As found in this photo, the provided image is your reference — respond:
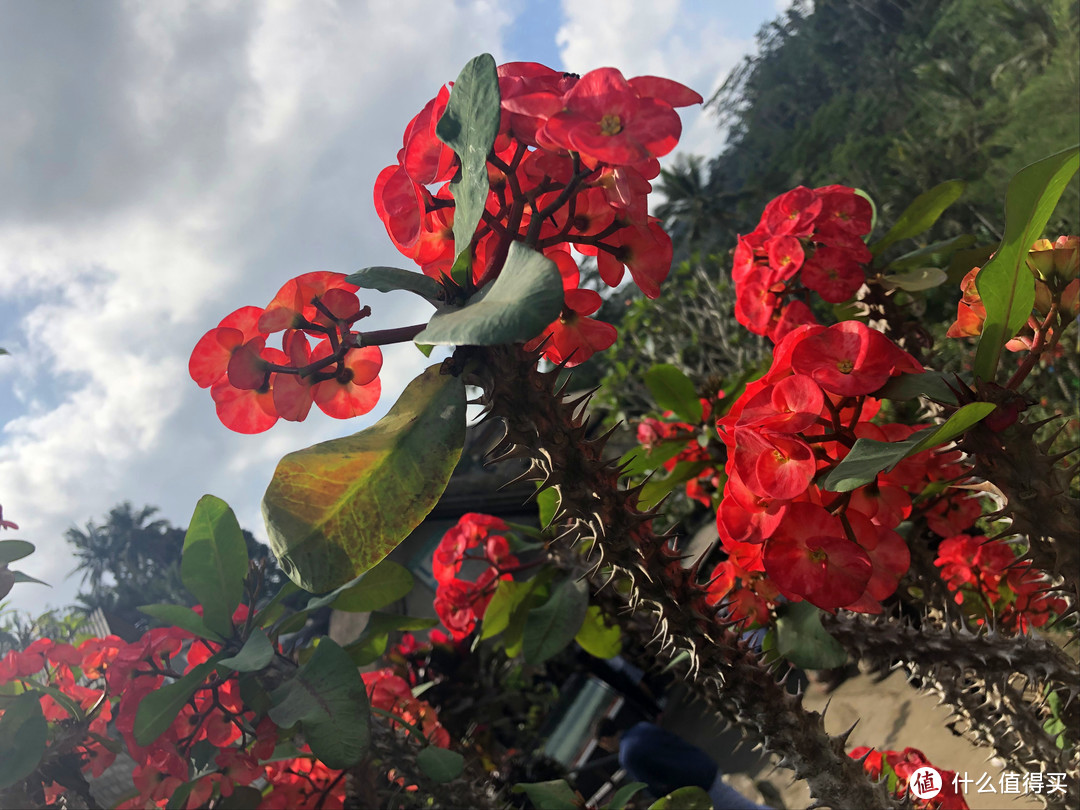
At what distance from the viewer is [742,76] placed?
47625mm

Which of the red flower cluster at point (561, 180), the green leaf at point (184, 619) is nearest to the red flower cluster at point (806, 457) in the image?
the red flower cluster at point (561, 180)

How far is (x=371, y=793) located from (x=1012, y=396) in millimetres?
1442

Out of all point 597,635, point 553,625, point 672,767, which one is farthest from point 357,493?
point 597,635

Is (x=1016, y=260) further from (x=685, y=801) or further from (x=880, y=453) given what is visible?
(x=685, y=801)

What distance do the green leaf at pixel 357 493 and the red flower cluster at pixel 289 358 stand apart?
0.12 m

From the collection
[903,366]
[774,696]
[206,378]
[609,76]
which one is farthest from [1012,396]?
[206,378]

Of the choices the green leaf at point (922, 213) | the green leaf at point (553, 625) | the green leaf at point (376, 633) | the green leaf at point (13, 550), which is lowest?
the green leaf at point (553, 625)

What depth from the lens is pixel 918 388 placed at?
2.22 ft

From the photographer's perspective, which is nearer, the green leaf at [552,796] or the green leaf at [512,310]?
the green leaf at [512,310]

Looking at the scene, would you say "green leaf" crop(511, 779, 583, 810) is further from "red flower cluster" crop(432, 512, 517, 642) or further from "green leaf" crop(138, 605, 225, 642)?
"green leaf" crop(138, 605, 225, 642)

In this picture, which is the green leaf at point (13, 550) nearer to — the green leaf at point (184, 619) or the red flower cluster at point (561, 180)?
the green leaf at point (184, 619)

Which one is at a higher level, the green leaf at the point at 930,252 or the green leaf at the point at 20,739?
the green leaf at the point at 20,739

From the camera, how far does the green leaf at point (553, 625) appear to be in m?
1.45

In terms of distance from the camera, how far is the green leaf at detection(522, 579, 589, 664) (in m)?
1.45
